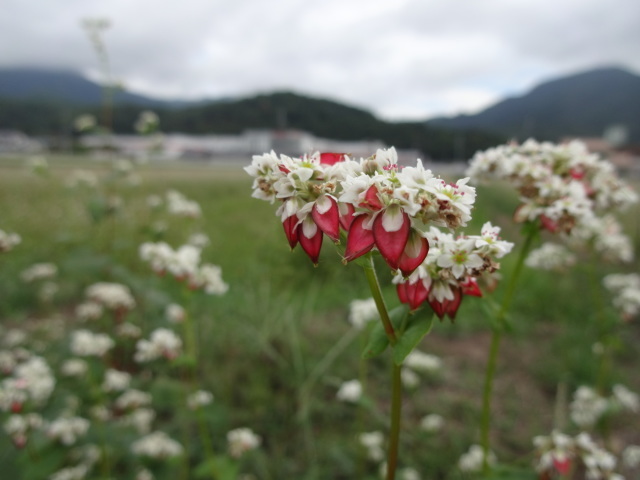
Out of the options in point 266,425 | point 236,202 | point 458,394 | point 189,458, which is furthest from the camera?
point 236,202

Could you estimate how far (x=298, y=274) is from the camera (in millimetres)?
5270

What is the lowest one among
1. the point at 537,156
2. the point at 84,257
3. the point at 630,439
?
the point at 630,439

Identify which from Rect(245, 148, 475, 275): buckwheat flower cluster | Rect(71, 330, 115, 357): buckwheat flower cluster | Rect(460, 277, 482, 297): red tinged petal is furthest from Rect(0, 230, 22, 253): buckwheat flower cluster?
Rect(460, 277, 482, 297): red tinged petal

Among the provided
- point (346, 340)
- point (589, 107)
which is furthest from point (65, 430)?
point (589, 107)

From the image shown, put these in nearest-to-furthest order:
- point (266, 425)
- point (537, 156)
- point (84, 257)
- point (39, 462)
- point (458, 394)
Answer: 1. point (537, 156)
2. point (39, 462)
3. point (266, 425)
4. point (84, 257)
5. point (458, 394)

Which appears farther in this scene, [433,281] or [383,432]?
[383,432]

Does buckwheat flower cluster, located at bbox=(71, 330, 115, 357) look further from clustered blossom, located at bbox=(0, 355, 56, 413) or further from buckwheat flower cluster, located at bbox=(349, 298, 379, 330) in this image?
buckwheat flower cluster, located at bbox=(349, 298, 379, 330)

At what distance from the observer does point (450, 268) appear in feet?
2.57

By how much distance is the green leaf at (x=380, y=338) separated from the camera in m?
0.82

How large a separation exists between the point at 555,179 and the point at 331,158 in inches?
33.8

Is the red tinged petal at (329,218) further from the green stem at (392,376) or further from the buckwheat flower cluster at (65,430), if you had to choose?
the buckwheat flower cluster at (65,430)

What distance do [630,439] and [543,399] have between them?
0.55 m

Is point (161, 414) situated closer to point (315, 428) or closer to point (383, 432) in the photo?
point (315, 428)

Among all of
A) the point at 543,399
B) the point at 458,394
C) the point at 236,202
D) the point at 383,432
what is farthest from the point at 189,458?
the point at 236,202
